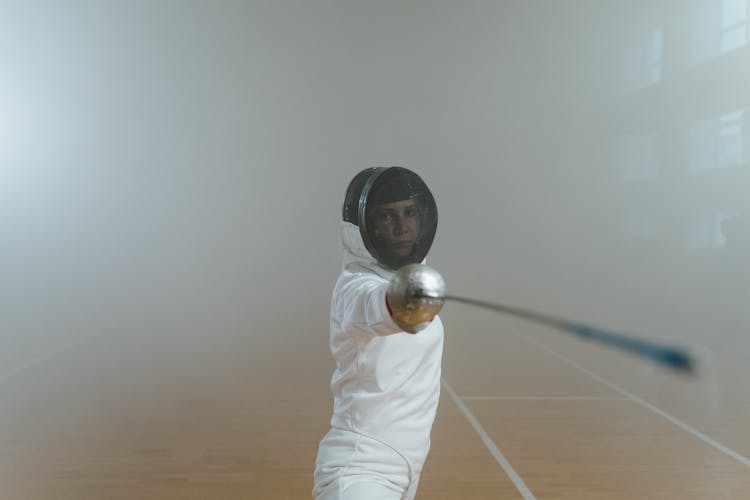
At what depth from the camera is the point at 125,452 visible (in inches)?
127

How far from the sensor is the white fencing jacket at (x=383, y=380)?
146cm

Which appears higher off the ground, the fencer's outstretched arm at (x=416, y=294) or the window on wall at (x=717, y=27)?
the window on wall at (x=717, y=27)

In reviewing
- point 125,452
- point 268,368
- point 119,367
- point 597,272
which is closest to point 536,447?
point 125,452

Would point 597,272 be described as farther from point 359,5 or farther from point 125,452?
point 125,452

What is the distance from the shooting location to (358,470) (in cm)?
142

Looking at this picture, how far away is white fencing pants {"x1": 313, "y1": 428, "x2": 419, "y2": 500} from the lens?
140 centimetres

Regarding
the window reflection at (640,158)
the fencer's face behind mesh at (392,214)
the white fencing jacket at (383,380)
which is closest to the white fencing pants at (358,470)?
the white fencing jacket at (383,380)

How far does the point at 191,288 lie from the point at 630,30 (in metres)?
4.78

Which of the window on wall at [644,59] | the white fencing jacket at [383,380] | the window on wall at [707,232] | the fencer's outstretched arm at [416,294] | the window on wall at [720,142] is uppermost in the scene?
the window on wall at [644,59]

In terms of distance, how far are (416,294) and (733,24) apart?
6363 mm

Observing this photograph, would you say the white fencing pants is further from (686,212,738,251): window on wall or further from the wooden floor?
(686,212,738,251): window on wall

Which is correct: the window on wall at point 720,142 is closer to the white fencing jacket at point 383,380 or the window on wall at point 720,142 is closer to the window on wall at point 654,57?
the window on wall at point 654,57

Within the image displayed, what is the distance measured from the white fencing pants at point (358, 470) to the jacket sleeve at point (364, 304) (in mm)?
235

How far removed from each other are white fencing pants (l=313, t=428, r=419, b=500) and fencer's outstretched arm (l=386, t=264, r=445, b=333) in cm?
41
